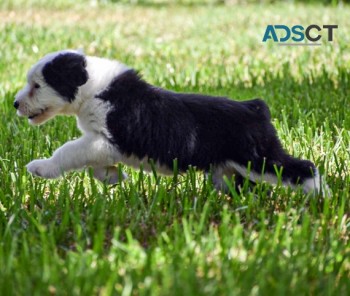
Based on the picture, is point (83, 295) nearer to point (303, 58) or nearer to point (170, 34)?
point (303, 58)

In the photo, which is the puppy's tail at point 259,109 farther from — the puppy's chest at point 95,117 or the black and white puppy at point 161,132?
the puppy's chest at point 95,117

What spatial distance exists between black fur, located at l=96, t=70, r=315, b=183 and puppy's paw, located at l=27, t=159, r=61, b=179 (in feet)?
1.17

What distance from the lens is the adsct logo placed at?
10.1 m

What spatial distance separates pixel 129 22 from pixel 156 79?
6.08 m

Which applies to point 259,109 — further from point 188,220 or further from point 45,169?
point 45,169

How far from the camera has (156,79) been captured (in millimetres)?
7730

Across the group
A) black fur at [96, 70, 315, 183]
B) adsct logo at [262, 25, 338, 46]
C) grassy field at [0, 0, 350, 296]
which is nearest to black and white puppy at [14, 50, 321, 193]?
black fur at [96, 70, 315, 183]

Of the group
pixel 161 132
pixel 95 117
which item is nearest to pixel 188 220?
pixel 161 132

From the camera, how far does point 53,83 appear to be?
439cm

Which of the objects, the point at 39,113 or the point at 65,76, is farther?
the point at 39,113

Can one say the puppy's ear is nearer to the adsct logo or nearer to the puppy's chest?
the puppy's chest

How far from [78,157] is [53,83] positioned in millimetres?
474

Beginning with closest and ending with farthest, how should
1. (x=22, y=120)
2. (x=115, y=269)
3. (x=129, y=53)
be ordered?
(x=115, y=269), (x=22, y=120), (x=129, y=53)

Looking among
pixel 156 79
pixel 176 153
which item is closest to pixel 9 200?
pixel 176 153
